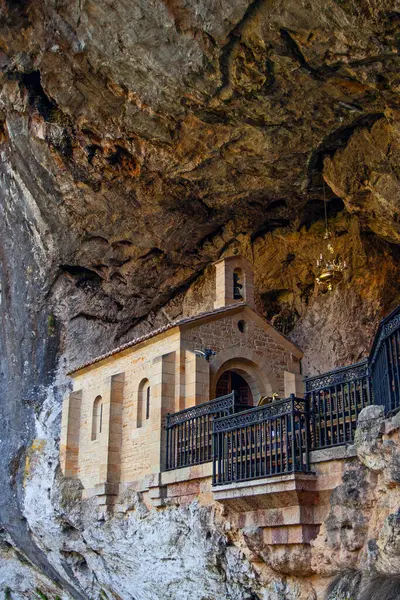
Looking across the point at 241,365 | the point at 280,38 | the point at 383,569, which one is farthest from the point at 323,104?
the point at 383,569

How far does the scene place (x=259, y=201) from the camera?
18906mm

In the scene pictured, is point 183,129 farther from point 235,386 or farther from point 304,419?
point 304,419

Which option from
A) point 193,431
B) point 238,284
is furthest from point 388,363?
point 238,284

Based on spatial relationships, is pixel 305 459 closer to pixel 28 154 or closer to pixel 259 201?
pixel 259 201

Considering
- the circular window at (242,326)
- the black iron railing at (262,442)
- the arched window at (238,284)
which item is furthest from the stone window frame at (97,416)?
the black iron railing at (262,442)

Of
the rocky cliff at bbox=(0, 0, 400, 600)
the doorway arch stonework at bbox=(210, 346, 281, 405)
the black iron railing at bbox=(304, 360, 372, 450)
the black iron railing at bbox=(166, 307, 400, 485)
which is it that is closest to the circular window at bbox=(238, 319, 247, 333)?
the doorway arch stonework at bbox=(210, 346, 281, 405)

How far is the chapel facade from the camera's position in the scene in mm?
15969

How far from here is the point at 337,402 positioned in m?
11.1

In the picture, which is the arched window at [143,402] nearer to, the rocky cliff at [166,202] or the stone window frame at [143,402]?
the stone window frame at [143,402]

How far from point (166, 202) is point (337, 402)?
10022 millimetres

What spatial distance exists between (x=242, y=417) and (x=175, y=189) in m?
8.06

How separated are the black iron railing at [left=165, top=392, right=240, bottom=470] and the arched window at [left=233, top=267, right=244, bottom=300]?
14.1ft

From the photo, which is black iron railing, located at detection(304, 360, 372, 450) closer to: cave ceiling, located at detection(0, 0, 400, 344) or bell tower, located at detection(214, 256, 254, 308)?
cave ceiling, located at detection(0, 0, 400, 344)

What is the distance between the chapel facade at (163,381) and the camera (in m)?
16.0
